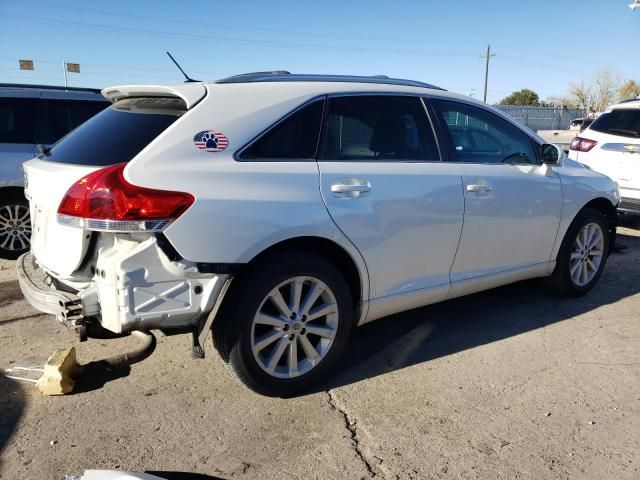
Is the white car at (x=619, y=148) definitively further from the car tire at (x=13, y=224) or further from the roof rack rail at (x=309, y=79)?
the car tire at (x=13, y=224)

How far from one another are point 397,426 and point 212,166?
1.69 meters

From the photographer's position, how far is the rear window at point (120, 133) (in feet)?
9.54

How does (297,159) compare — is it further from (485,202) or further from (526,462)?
(526,462)

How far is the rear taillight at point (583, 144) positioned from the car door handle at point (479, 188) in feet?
14.8

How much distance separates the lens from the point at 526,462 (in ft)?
8.79

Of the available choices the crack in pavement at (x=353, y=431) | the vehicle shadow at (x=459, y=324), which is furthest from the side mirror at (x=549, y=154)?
the crack in pavement at (x=353, y=431)

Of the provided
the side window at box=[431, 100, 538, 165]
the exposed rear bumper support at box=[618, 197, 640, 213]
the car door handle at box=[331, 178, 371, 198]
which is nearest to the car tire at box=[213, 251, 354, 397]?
the car door handle at box=[331, 178, 371, 198]

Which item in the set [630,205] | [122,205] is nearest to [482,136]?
[122,205]

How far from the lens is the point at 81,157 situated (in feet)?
10.0

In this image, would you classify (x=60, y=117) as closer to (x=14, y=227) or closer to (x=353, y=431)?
(x=14, y=227)

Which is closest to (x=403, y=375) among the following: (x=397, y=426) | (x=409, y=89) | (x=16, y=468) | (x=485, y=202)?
(x=397, y=426)

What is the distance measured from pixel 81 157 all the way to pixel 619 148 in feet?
22.1

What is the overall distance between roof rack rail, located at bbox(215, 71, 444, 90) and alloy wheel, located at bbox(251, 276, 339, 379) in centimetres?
122

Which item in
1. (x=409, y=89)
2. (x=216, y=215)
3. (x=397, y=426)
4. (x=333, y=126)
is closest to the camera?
(x=216, y=215)
